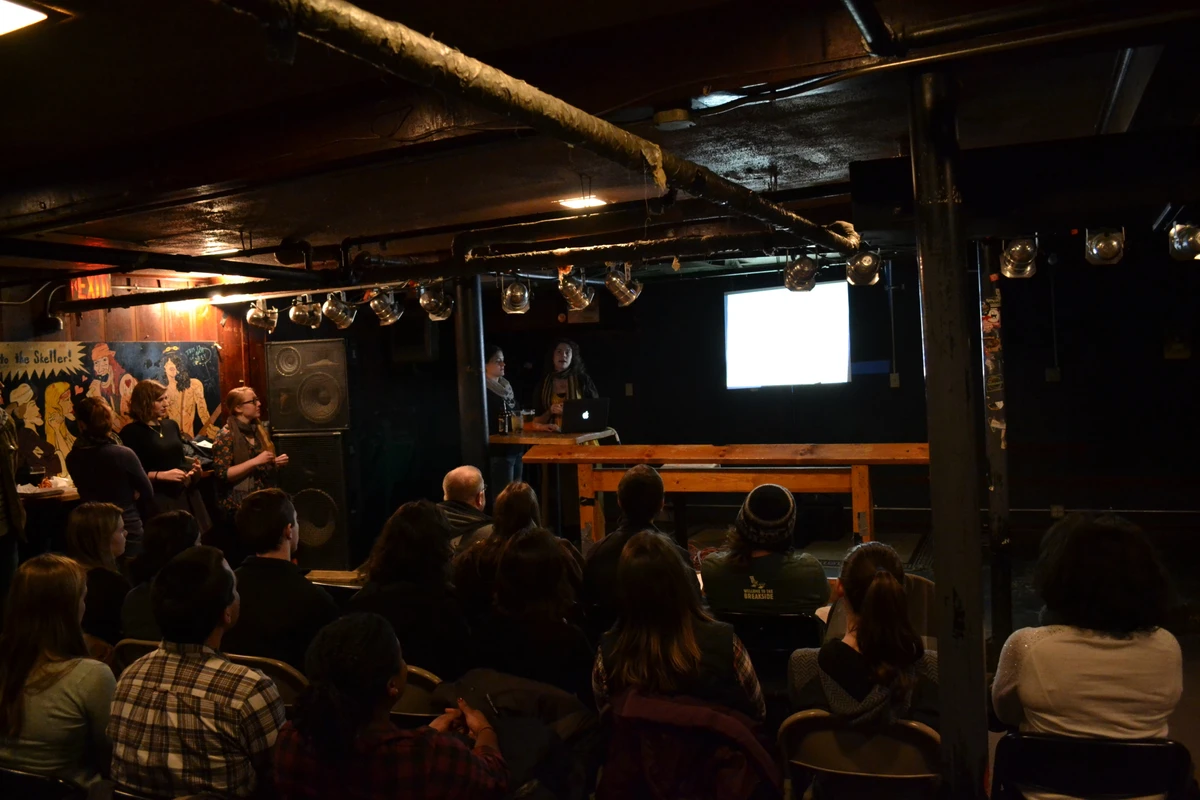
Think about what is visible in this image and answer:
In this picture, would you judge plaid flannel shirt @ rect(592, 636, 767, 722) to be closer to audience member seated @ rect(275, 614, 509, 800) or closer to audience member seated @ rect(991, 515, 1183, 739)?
audience member seated @ rect(275, 614, 509, 800)

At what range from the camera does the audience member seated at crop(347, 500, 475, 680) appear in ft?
8.50

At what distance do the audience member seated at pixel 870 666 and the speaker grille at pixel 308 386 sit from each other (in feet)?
18.3

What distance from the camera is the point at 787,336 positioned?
859 cm

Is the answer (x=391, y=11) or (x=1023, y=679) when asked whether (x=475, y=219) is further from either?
(x=1023, y=679)

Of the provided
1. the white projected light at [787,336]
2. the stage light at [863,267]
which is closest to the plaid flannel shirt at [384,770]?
the stage light at [863,267]

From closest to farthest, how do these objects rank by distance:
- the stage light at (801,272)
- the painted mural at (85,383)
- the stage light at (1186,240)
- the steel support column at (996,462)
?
1. the stage light at (1186,240)
2. the steel support column at (996,462)
3. the stage light at (801,272)
4. the painted mural at (85,383)

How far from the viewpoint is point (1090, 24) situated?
95.5 inches

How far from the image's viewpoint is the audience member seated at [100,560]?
10.3 ft

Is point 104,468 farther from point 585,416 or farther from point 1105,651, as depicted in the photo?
point 1105,651

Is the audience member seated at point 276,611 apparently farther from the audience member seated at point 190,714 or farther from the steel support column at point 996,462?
the steel support column at point 996,462

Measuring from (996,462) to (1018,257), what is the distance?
1.14 m

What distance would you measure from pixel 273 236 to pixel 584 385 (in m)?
3.36

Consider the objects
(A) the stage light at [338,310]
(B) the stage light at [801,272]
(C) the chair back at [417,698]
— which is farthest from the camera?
(A) the stage light at [338,310]

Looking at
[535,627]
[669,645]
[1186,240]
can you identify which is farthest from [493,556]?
[1186,240]
